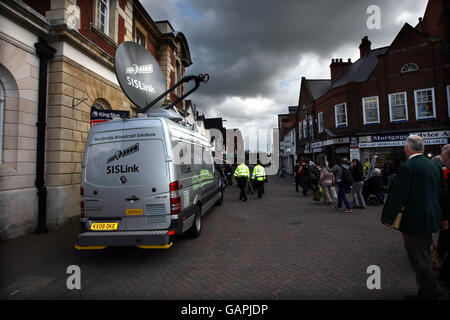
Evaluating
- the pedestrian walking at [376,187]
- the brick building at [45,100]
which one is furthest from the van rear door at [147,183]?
the pedestrian walking at [376,187]

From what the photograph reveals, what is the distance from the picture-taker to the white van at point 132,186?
12.8 ft

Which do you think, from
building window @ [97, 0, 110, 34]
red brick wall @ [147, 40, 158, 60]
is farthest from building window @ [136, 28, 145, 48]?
building window @ [97, 0, 110, 34]

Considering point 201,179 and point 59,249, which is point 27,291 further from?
point 201,179

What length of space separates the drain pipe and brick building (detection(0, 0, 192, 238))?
0.02m

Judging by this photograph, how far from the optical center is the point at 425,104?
1708cm

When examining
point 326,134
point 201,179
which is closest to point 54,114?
point 201,179

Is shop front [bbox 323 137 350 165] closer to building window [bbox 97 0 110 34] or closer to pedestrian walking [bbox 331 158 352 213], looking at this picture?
pedestrian walking [bbox 331 158 352 213]

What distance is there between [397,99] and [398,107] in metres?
0.63

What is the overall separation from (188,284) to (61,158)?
5.78m

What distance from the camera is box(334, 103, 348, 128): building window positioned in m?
19.8

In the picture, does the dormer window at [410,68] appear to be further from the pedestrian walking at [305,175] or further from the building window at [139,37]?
the building window at [139,37]

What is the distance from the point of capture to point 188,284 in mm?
3316

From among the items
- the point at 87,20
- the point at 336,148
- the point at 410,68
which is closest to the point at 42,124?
the point at 87,20
